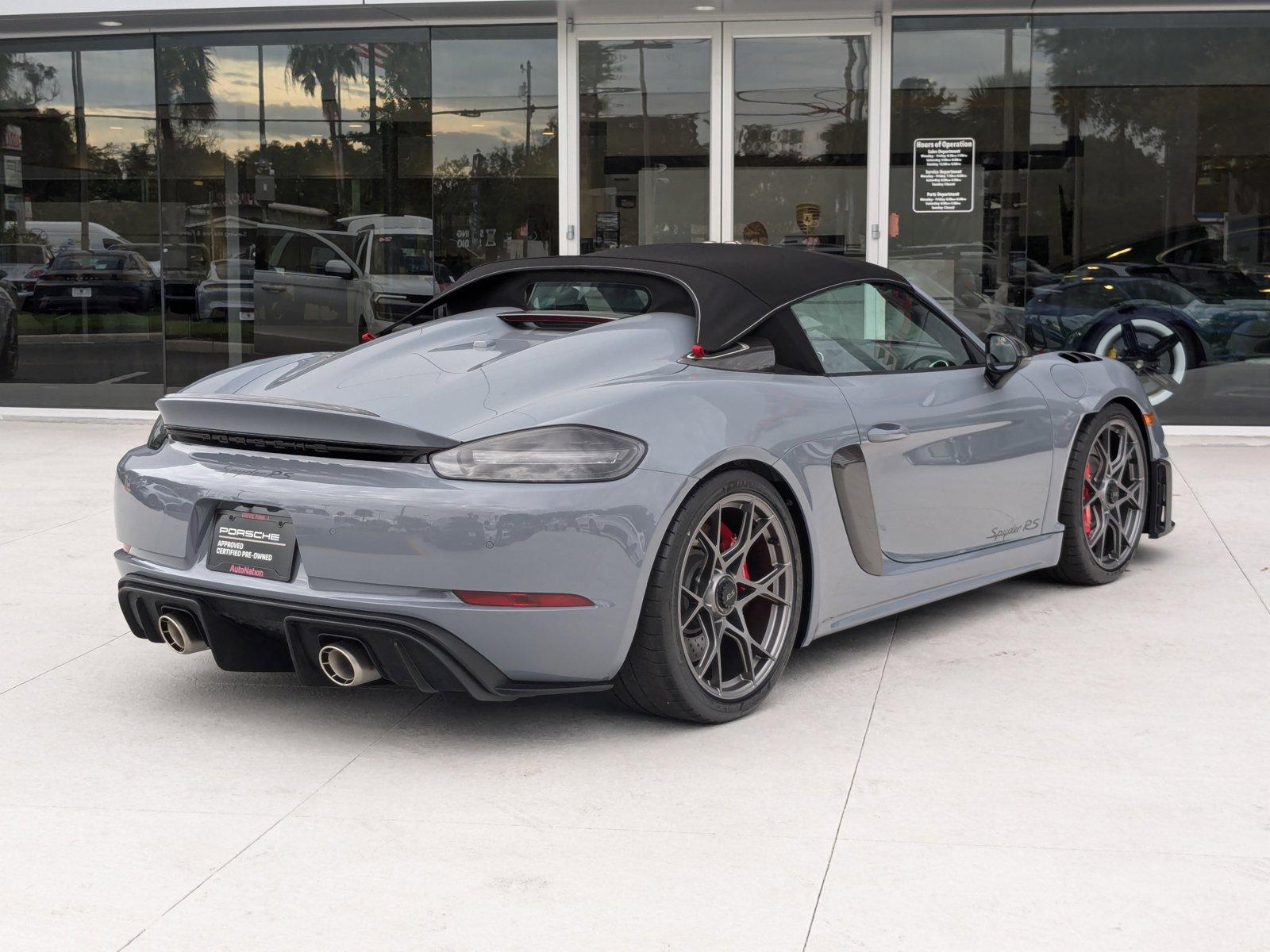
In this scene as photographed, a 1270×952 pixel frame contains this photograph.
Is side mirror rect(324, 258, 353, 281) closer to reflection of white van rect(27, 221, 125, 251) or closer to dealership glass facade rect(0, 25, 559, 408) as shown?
dealership glass facade rect(0, 25, 559, 408)

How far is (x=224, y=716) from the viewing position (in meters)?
4.28

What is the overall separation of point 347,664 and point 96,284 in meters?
10.5

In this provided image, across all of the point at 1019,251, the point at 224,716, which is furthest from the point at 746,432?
the point at 1019,251

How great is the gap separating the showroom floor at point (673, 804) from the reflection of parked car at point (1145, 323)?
21.3 ft

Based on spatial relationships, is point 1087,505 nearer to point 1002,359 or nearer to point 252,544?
point 1002,359

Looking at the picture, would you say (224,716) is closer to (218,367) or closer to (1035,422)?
(1035,422)

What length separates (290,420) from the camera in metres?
3.88

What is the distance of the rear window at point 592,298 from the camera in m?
4.67

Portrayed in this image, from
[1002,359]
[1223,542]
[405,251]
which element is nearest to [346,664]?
[1002,359]

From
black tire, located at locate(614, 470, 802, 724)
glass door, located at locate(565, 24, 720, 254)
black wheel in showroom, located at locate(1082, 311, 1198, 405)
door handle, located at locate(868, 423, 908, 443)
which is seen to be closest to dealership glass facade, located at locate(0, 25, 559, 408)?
glass door, located at locate(565, 24, 720, 254)

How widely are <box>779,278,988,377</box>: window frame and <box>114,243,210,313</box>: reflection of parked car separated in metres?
8.98

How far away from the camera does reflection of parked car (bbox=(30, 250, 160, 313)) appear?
1303 centimetres

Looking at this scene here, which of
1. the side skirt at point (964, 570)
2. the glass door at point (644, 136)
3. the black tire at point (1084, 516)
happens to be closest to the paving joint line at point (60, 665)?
the side skirt at point (964, 570)

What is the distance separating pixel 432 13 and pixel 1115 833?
994 cm
